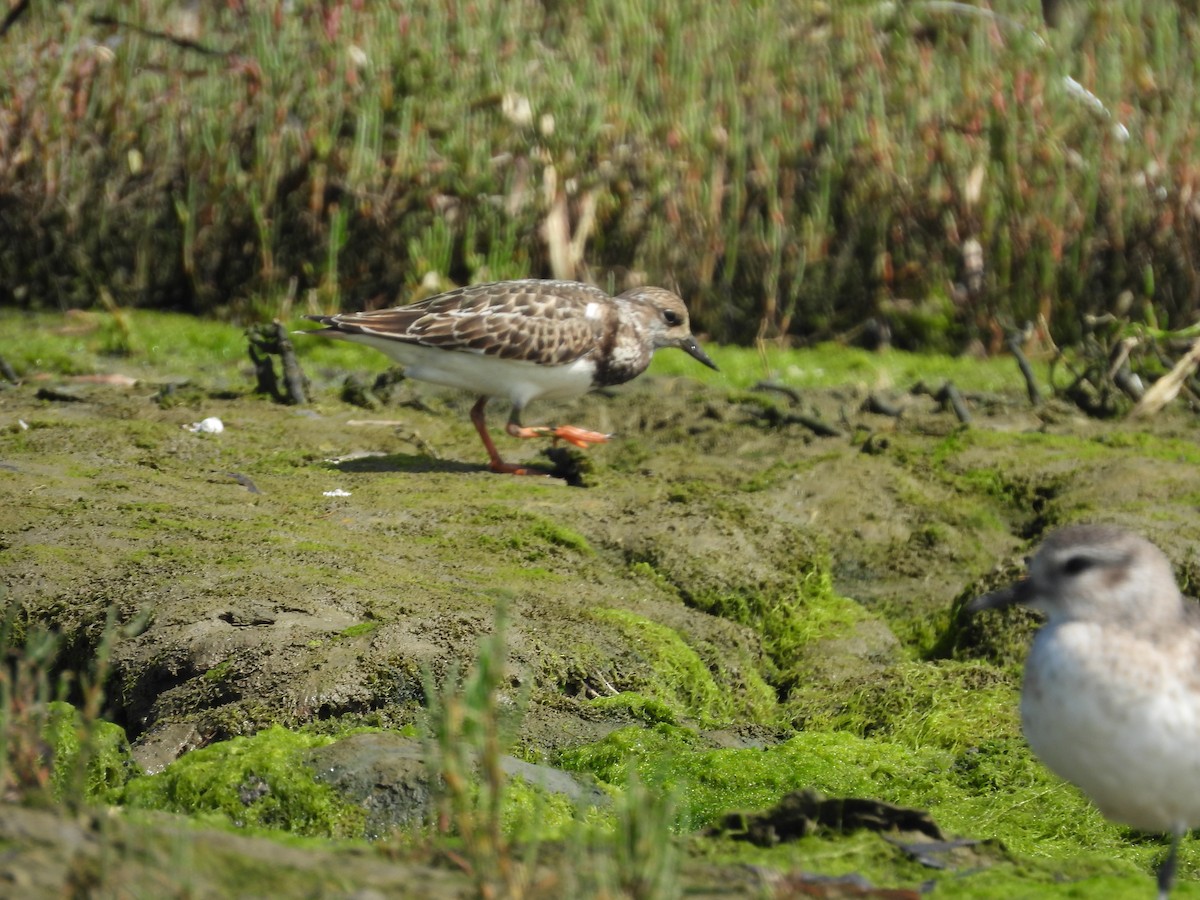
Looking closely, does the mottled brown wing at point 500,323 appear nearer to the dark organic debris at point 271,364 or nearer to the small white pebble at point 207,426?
the dark organic debris at point 271,364

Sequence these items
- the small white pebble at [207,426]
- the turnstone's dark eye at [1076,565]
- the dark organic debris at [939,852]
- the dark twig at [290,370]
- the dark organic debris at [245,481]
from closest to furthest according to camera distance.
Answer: the dark organic debris at [939,852] → the turnstone's dark eye at [1076,565] → the dark organic debris at [245,481] → the small white pebble at [207,426] → the dark twig at [290,370]

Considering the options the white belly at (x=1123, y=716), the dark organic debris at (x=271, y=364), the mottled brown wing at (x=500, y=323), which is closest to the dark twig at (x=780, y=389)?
the mottled brown wing at (x=500, y=323)

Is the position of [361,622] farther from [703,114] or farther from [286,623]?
[703,114]

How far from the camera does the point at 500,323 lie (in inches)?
336

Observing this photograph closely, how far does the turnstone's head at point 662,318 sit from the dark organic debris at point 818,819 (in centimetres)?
552

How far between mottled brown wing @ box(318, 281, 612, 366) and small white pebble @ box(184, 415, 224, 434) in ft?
2.68

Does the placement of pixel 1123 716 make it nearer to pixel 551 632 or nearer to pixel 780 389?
pixel 551 632

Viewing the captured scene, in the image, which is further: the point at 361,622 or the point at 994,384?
the point at 994,384

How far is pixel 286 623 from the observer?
17.3 feet

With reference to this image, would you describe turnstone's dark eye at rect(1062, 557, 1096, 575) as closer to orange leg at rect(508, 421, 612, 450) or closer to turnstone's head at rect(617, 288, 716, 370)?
orange leg at rect(508, 421, 612, 450)

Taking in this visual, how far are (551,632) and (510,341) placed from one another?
312 cm

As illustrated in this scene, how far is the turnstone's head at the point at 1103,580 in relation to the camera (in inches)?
150

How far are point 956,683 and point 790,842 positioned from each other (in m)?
2.36

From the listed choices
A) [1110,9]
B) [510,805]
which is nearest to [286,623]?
[510,805]
